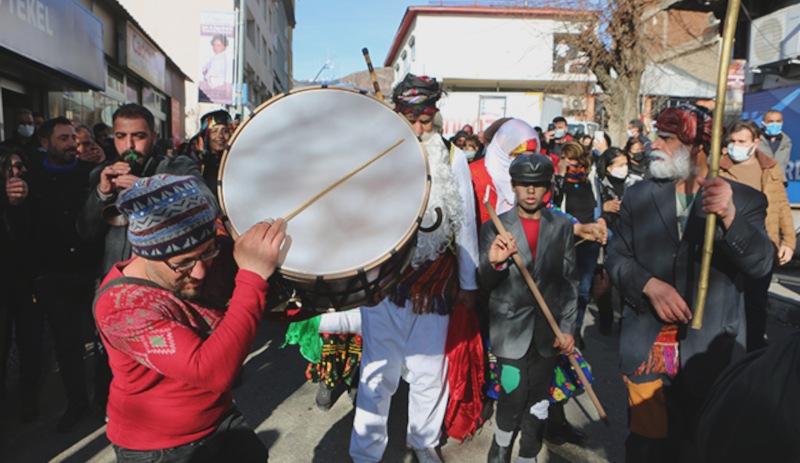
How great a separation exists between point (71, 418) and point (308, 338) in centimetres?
155

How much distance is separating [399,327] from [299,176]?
129cm

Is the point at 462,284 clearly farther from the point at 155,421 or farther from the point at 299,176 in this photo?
the point at 155,421

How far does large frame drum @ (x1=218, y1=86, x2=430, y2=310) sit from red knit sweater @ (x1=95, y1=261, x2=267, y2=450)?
25 cm

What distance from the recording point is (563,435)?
3.39 meters

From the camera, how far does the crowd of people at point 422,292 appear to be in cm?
161

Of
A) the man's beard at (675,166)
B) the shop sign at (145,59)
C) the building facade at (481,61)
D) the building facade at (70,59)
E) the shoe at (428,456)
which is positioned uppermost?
the building facade at (481,61)

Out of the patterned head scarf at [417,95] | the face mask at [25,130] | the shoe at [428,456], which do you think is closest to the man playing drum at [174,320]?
the patterned head scarf at [417,95]

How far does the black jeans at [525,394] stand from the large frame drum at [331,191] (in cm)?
114

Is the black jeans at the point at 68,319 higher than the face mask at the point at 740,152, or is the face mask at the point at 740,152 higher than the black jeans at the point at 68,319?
the face mask at the point at 740,152

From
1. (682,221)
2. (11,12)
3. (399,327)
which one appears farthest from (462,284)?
(11,12)

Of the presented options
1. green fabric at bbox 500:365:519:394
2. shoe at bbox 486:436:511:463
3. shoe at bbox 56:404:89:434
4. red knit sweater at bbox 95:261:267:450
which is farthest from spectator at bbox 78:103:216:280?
shoe at bbox 486:436:511:463

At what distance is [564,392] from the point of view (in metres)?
3.10

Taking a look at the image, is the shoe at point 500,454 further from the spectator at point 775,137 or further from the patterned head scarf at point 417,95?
the spectator at point 775,137

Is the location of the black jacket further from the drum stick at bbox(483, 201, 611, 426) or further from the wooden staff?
the wooden staff
